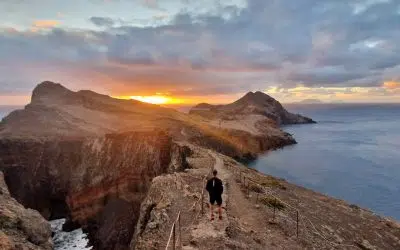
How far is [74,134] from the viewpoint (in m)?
99.8

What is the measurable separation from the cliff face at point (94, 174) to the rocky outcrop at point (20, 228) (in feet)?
73.6

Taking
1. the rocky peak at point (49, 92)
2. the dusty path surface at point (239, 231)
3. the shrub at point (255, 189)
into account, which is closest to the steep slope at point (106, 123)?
the rocky peak at point (49, 92)

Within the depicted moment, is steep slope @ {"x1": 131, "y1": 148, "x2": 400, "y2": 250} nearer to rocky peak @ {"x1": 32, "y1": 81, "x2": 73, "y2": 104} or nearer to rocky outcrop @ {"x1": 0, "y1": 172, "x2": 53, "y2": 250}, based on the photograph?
rocky outcrop @ {"x1": 0, "y1": 172, "x2": 53, "y2": 250}

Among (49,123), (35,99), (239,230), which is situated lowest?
(239,230)

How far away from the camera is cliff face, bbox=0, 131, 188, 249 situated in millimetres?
65312

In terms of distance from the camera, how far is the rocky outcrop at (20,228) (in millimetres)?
28703

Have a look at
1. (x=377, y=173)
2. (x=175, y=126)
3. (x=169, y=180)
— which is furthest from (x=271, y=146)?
(x=169, y=180)

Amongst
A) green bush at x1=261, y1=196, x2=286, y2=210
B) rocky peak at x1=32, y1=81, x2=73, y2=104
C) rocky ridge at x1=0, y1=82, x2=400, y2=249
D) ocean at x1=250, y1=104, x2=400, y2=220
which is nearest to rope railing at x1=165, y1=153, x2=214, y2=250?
rocky ridge at x1=0, y1=82, x2=400, y2=249

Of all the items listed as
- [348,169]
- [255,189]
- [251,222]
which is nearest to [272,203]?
[255,189]

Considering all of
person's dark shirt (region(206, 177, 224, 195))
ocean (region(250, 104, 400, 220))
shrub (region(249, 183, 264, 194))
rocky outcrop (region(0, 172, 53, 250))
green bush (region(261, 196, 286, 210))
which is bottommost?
ocean (region(250, 104, 400, 220))

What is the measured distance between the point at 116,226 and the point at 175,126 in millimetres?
74473

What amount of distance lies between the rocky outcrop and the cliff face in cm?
2245

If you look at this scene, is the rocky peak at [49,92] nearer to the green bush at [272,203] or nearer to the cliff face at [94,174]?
the cliff face at [94,174]

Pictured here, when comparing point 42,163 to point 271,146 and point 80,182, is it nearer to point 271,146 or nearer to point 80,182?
point 80,182
